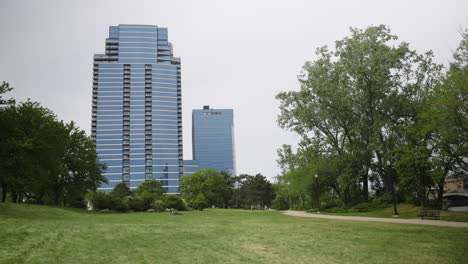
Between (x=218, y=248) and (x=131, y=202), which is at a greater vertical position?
(x=218, y=248)

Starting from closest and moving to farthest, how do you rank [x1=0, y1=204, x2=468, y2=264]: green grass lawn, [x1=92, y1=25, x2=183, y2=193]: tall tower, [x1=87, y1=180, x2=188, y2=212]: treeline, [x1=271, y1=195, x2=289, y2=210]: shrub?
[x1=0, y1=204, x2=468, y2=264]: green grass lawn
[x1=87, y1=180, x2=188, y2=212]: treeline
[x1=271, y1=195, x2=289, y2=210]: shrub
[x1=92, y1=25, x2=183, y2=193]: tall tower

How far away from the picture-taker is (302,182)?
1768 inches

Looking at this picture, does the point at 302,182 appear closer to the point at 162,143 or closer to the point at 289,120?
the point at 289,120

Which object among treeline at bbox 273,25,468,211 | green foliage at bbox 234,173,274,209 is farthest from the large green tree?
green foliage at bbox 234,173,274,209

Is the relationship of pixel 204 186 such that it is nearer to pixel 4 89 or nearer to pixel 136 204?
pixel 136 204

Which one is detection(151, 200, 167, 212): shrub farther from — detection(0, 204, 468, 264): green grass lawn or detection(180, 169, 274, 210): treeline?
detection(0, 204, 468, 264): green grass lawn

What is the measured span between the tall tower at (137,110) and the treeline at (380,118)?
113 m

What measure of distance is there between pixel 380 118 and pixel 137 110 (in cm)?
13238

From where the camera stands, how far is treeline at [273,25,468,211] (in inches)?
1000

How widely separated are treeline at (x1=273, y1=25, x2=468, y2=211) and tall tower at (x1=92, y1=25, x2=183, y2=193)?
113208mm

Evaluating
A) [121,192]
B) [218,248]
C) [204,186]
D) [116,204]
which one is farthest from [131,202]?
[218,248]

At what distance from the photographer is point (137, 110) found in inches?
5930

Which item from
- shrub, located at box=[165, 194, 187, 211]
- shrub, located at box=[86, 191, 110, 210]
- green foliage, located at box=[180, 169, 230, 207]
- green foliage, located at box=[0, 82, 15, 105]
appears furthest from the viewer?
green foliage, located at box=[180, 169, 230, 207]


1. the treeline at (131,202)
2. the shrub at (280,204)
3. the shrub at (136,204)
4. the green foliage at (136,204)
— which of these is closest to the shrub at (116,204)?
the treeline at (131,202)
